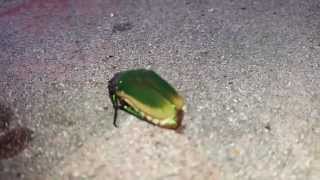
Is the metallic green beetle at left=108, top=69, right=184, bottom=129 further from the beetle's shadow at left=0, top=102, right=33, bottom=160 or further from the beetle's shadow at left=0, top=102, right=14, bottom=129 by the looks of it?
the beetle's shadow at left=0, top=102, right=14, bottom=129

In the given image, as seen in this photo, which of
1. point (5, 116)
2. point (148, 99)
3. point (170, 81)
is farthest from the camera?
point (170, 81)

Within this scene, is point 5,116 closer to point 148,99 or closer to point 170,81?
point 148,99

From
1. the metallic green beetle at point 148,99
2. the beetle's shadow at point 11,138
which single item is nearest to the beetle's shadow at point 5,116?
the beetle's shadow at point 11,138

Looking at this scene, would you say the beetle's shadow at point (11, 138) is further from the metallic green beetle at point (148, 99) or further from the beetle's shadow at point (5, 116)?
the metallic green beetle at point (148, 99)

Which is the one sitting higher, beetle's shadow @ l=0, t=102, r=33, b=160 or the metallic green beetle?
the metallic green beetle

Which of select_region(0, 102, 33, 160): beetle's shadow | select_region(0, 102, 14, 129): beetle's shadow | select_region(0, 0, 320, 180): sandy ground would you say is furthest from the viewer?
select_region(0, 102, 14, 129): beetle's shadow

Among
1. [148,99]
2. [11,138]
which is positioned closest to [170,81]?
[148,99]

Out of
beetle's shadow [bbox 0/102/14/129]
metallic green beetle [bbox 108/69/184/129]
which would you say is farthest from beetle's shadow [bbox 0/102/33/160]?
→ metallic green beetle [bbox 108/69/184/129]
